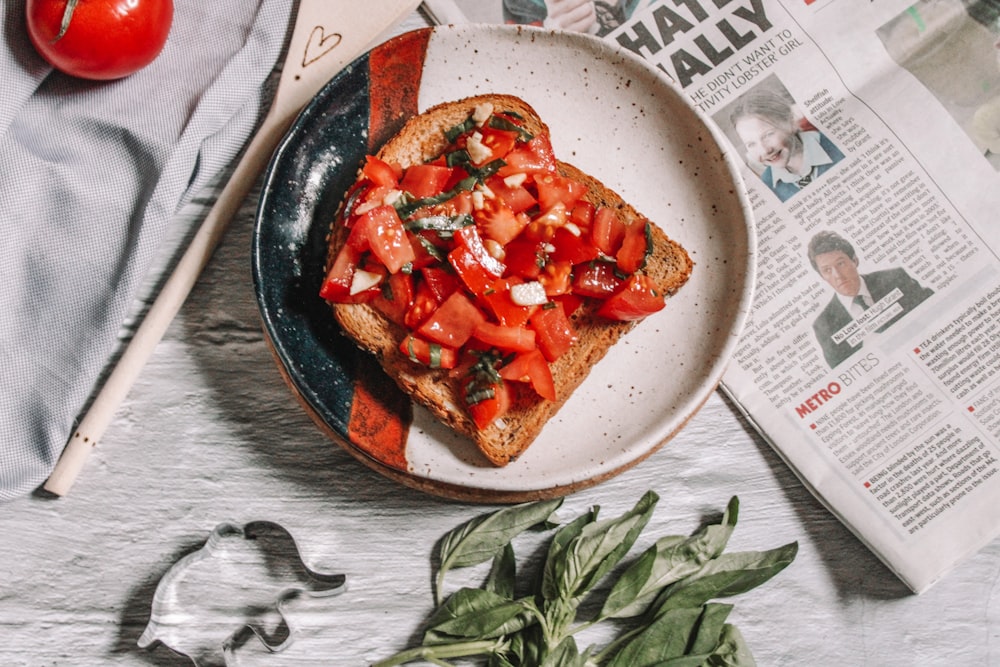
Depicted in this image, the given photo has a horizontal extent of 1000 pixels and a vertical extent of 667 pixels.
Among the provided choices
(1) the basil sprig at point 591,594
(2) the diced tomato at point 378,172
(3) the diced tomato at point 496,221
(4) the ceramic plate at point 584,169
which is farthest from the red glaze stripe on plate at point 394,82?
(1) the basil sprig at point 591,594

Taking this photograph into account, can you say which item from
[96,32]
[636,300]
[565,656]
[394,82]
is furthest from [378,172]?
[565,656]

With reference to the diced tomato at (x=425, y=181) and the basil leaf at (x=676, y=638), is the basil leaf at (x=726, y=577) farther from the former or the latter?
the diced tomato at (x=425, y=181)

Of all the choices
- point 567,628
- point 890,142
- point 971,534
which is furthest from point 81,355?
point 971,534

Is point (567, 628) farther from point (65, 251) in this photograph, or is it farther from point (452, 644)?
point (65, 251)

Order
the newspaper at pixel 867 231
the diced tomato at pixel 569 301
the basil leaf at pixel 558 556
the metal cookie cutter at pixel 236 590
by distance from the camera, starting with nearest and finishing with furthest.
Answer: the diced tomato at pixel 569 301
the basil leaf at pixel 558 556
the metal cookie cutter at pixel 236 590
the newspaper at pixel 867 231

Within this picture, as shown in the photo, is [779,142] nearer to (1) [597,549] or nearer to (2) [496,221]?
(2) [496,221]
